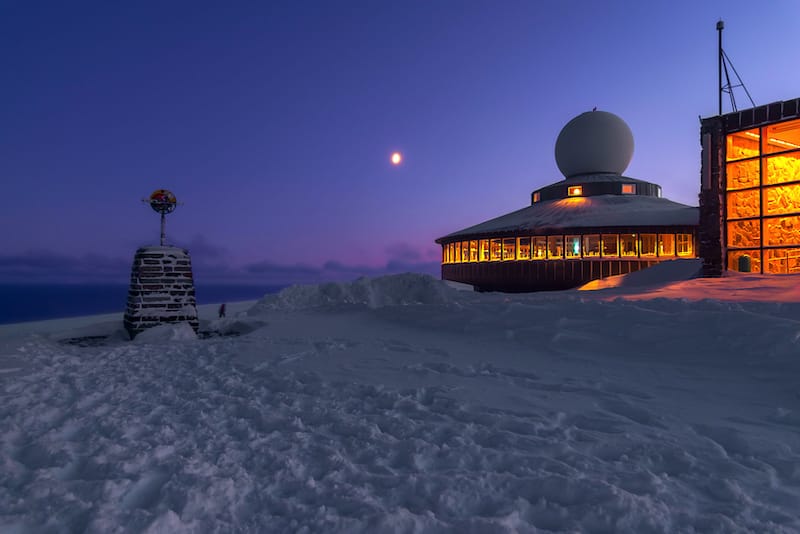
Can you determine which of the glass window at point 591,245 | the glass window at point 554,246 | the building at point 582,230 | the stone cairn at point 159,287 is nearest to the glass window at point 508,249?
the building at point 582,230

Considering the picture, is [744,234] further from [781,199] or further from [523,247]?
[523,247]

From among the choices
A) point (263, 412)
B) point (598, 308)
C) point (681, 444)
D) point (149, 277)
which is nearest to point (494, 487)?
point (681, 444)

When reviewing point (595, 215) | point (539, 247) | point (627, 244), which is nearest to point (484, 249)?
point (539, 247)

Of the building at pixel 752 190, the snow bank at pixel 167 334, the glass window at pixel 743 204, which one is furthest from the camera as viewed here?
the glass window at pixel 743 204

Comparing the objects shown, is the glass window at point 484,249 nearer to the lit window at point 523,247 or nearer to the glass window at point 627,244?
the lit window at point 523,247

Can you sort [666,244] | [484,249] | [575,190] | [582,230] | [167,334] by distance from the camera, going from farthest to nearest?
[575,190] → [484,249] → [582,230] → [666,244] → [167,334]

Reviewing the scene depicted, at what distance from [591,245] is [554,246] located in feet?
7.45

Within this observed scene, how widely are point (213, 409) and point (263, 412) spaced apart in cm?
75

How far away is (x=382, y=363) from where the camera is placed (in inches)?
296

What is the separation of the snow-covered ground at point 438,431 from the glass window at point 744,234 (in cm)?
745

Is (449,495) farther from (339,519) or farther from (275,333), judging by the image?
(275,333)

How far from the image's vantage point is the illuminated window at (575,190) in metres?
34.2

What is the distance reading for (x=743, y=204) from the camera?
15.9 metres

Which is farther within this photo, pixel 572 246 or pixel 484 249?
pixel 484 249
